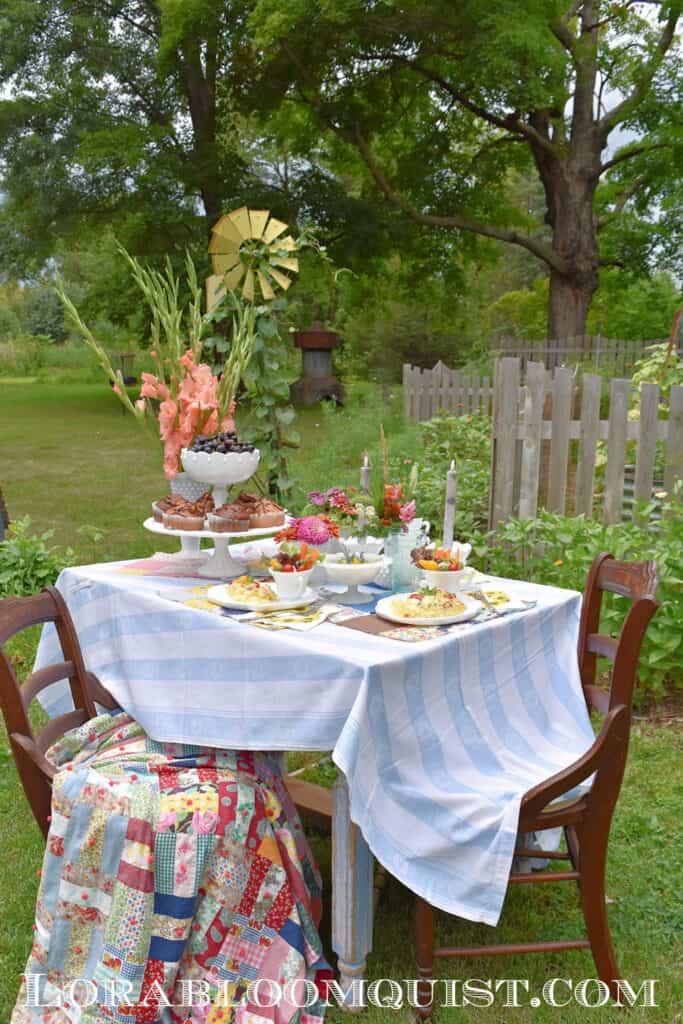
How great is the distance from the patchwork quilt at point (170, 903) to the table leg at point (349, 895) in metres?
0.07

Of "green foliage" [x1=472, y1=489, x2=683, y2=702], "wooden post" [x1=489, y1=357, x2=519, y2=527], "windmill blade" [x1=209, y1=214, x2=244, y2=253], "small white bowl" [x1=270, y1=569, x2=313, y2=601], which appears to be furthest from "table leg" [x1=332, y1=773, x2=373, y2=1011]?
"wooden post" [x1=489, y1=357, x2=519, y2=527]

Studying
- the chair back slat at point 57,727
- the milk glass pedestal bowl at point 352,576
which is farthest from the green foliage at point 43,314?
the milk glass pedestal bowl at point 352,576

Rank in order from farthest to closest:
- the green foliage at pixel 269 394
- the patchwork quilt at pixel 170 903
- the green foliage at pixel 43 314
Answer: the green foliage at pixel 43 314 < the green foliage at pixel 269 394 < the patchwork quilt at pixel 170 903

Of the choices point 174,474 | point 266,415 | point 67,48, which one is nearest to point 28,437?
point 67,48

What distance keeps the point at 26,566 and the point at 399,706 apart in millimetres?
3788

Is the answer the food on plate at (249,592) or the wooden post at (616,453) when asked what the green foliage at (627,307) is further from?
the food on plate at (249,592)

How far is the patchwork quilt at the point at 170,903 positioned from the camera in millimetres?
2150

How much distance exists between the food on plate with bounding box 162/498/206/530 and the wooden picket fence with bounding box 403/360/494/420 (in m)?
6.82

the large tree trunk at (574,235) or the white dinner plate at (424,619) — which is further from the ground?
the large tree trunk at (574,235)

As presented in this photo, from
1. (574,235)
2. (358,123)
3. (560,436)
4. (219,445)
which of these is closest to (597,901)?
(219,445)

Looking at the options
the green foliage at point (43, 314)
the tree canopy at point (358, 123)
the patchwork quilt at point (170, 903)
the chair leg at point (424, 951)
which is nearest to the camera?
the patchwork quilt at point (170, 903)

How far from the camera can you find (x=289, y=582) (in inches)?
104

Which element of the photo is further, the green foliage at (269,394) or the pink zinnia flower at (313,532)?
the green foliage at (269,394)

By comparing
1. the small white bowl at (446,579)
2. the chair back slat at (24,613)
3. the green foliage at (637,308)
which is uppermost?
the green foliage at (637,308)
